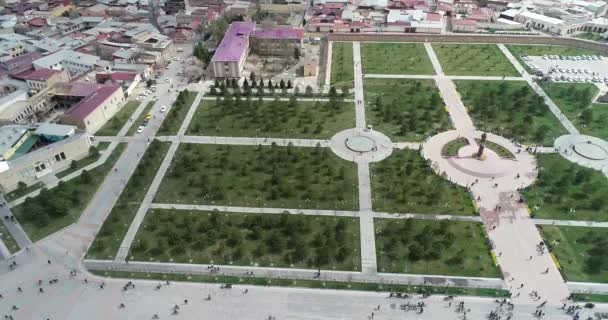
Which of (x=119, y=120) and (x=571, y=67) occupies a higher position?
(x=571, y=67)

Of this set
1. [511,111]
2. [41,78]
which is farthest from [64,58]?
[511,111]

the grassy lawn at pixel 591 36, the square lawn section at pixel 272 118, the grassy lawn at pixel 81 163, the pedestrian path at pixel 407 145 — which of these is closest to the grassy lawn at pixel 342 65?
the square lawn section at pixel 272 118

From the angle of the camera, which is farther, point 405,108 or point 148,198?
point 405,108

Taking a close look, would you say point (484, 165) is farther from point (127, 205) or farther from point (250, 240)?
point (127, 205)

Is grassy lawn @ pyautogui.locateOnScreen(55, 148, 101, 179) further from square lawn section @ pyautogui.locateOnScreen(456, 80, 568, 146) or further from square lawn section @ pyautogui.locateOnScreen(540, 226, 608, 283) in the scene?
square lawn section @ pyautogui.locateOnScreen(540, 226, 608, 283)

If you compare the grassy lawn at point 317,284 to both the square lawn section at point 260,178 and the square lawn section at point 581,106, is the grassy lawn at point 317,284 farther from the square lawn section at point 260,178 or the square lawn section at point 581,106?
the square lawn section at point 581,106

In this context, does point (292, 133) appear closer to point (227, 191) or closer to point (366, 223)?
point (227, 191)
